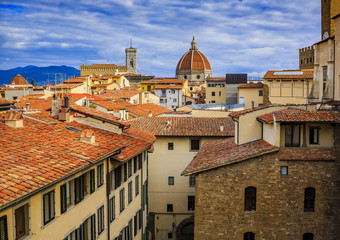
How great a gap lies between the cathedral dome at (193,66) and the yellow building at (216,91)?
82.7 metres

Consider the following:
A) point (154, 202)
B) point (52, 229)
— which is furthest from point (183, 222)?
point (52, 229)

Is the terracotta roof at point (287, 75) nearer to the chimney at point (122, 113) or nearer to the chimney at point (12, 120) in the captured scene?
the chimney at point (122, 113)

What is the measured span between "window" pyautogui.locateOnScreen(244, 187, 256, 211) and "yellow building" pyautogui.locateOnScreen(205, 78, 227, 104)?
187 ft

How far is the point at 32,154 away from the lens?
11734 mm

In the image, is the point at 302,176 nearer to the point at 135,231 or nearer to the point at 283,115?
the point at 283,115

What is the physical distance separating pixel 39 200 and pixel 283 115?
1171cm

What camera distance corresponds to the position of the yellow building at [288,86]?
46094 millimetres

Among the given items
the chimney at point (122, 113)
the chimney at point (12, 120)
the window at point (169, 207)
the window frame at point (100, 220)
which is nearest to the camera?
the chimney at point (12, 120)

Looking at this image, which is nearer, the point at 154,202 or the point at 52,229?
the point at 52,229

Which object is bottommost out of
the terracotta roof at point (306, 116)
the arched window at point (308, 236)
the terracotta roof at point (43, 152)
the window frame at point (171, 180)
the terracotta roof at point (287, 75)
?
the window frame at point (171, 180)

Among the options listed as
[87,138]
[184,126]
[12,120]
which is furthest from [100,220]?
[184,126]

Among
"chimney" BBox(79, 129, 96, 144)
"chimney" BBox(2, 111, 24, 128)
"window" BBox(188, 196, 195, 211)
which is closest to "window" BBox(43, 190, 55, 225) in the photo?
"chimney" BBox(79, 129, 96, 144)

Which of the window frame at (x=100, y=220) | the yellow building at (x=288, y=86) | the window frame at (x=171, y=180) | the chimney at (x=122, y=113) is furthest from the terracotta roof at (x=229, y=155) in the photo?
the yellow building at (x=288, y=86)

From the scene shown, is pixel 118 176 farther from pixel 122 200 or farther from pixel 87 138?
pixel 87 138
